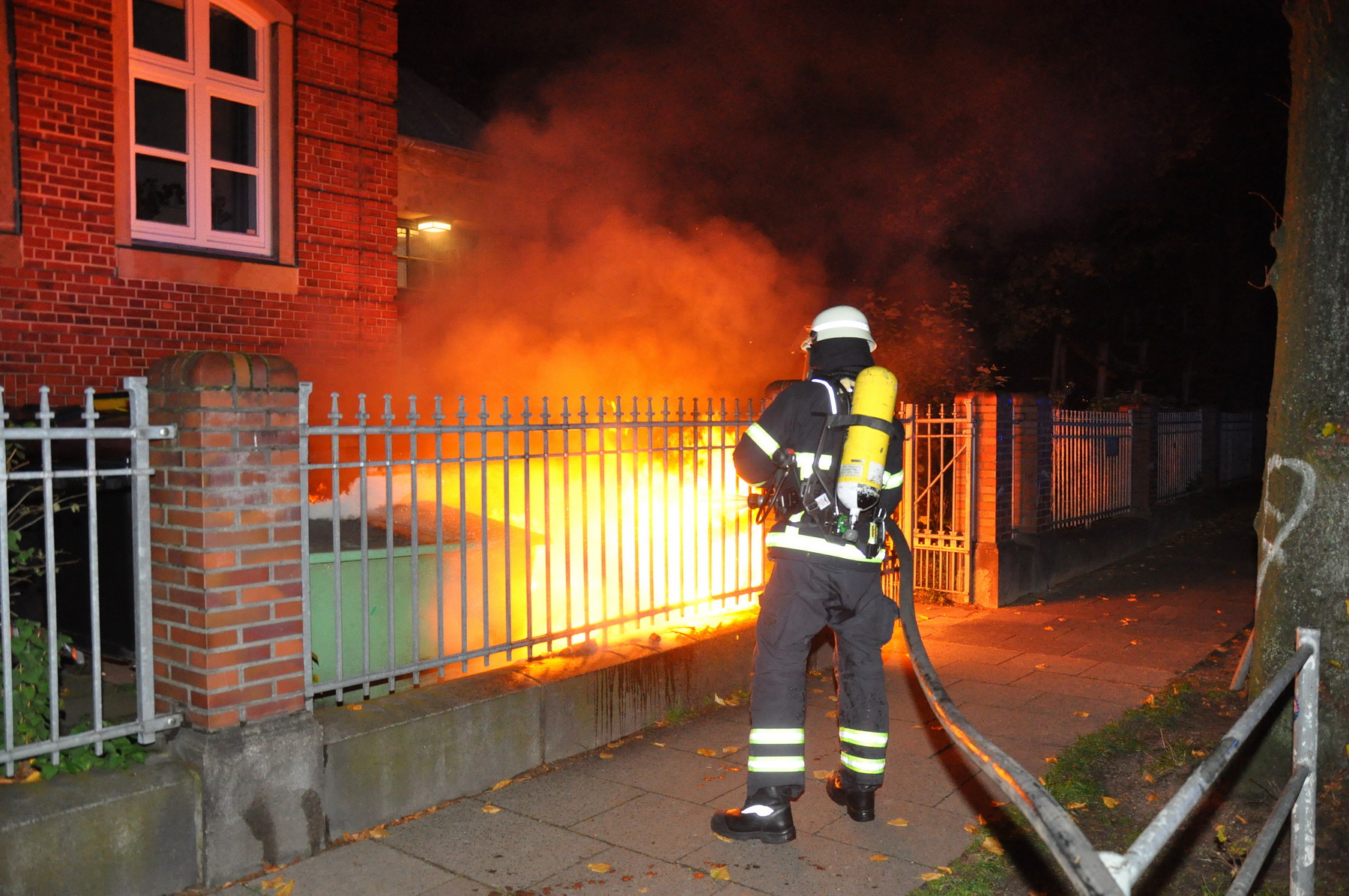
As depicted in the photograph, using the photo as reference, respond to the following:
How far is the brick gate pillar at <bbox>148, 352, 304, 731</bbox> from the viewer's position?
11.3 feet

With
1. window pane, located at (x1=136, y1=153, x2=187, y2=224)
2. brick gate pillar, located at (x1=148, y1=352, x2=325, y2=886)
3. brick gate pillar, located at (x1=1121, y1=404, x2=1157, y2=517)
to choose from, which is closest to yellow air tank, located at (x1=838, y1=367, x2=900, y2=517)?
brick gate pillar, located at (x1=148, y1=352, x2=325, y2=886)

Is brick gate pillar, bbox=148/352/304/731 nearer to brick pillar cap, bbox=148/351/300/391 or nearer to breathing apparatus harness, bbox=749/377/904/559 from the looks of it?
brick pillar cap, bbox=148/351/300/391

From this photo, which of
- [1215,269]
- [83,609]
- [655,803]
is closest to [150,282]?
[83,609]

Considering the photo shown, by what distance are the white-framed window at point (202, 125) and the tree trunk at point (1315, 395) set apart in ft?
22.6

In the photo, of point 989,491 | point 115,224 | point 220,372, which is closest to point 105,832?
point 220,372

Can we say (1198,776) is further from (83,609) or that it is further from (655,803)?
(83,609)

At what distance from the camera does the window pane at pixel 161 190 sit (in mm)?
7227

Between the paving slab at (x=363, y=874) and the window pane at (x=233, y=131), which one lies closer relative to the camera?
the paving slab at (x=363, y=874)

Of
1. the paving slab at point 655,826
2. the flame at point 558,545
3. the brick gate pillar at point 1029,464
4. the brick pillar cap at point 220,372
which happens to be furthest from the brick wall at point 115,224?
the brick gate pillar at point 1029,464

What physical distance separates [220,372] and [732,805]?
103 inches

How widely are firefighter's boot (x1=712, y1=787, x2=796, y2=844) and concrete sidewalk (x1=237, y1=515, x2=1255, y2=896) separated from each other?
51mm

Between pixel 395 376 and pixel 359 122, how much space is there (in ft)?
7.11

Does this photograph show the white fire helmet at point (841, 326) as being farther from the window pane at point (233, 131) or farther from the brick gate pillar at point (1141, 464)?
the brick gate pillar at point (1141, 464)

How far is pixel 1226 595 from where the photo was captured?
358 inches
